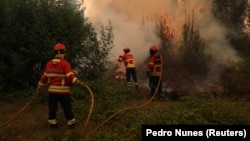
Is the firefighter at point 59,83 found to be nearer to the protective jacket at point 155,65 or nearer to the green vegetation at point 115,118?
the green vegetation at point 115,118

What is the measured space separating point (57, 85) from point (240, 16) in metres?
14.9

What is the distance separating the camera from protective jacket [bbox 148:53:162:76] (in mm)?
11078

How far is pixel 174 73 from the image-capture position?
17.0 m

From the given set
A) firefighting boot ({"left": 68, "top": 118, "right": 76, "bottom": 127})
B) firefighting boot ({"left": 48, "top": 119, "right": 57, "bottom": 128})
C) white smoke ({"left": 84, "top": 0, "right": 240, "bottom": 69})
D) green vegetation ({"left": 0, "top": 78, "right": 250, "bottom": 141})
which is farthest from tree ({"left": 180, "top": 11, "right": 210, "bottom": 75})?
firefighting boot ({"left": 48, "top": 119, "right": 57, "bottom": 128})

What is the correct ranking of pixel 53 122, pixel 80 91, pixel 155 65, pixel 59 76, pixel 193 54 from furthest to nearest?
pixel 193 54
pixel 155 65
pixel 80 91
pixel 53 122
pixel 59 76

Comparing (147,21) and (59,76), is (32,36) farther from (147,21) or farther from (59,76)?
(147,21)

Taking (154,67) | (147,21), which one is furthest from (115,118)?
(147,21)

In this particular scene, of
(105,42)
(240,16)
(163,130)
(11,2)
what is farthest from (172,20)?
(163,130)

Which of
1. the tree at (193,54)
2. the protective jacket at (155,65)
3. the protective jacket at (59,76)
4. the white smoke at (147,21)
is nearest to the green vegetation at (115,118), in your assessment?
the protective jacket at (59,76)

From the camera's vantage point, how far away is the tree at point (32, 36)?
1108 cm

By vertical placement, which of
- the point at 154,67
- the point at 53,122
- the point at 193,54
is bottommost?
the point at 53,122

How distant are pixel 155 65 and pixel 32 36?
4209 mm

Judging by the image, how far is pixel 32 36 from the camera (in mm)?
11055

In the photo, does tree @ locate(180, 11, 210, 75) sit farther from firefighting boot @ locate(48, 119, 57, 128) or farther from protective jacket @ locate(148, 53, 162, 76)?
firefighting boot @ locate(48, 119, 57, 128)
